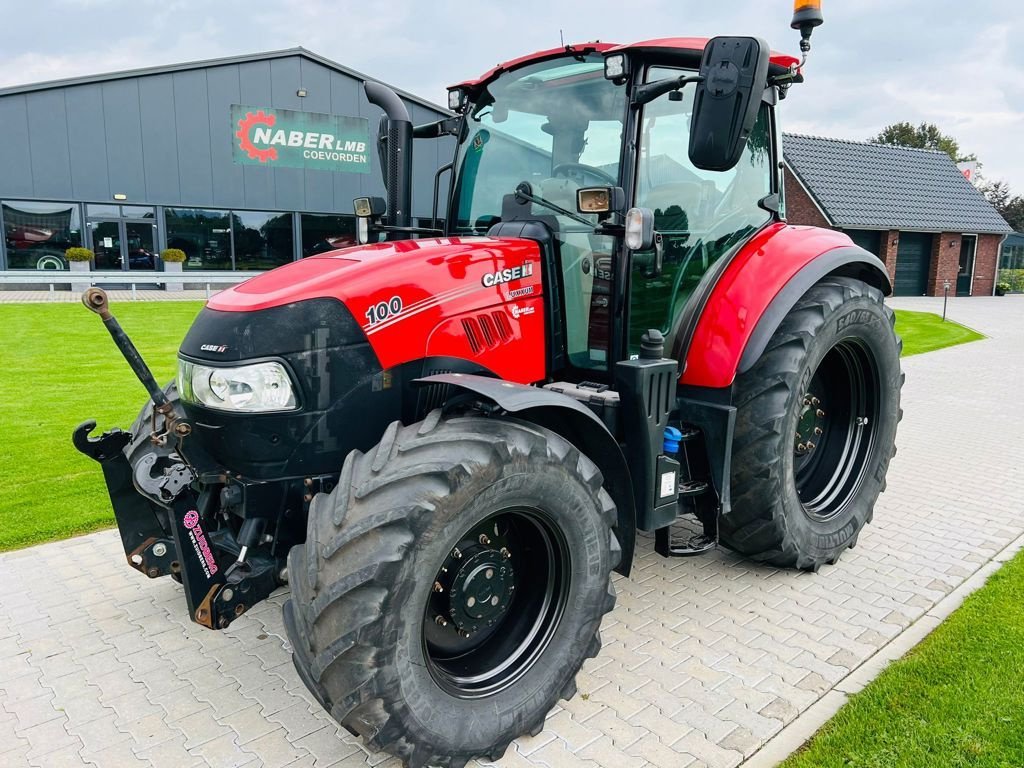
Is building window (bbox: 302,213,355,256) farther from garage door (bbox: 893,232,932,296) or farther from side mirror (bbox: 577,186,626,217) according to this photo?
side mirror (bbox: 577,186,626,217)

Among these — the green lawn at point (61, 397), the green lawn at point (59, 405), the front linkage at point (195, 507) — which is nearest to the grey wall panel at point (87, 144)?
the green lawn at point (61, 397)

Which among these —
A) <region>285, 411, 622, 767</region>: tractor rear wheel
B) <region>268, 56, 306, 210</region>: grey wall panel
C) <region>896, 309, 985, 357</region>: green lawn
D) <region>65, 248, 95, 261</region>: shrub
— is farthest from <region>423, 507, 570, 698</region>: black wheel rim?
<region>268, 56, 306, 210</region>: grey wall panel

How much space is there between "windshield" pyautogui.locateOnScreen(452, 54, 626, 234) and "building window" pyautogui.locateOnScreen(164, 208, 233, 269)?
825 inches

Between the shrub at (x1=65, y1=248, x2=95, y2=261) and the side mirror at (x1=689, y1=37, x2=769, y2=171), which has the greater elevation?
the side mirror at (x1=689, y1=37, x2=769, y2=171)

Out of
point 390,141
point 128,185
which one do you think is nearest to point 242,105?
point 128,185

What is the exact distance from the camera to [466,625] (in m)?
2.62

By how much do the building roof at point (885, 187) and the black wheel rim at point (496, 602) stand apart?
21.9 m

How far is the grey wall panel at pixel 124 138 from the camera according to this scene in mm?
20516

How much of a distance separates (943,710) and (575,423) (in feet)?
5.58

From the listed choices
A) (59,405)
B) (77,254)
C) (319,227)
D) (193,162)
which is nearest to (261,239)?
(319,227)

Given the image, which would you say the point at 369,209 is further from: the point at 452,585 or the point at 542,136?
the point at 452,585

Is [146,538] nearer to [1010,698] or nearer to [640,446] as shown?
[640,446]

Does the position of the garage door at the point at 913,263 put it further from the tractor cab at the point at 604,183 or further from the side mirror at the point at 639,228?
the side mirror at the point at 639,228

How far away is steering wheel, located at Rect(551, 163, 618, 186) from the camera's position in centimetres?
324
